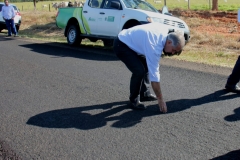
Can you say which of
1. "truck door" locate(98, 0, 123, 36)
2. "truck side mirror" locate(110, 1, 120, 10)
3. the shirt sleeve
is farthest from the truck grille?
the shirt sleeve

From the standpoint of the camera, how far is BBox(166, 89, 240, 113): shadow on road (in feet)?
18.5

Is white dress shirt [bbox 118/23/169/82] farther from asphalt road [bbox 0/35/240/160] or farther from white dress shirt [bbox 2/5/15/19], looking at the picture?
white dress shirt [bbox 2/5/15/19]

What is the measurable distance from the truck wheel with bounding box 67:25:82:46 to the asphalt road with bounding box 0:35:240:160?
4.68 m

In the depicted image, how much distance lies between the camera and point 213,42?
1407 centimetres

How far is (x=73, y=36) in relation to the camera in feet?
44.0

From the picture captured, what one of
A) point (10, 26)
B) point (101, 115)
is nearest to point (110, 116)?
point (101, 115)

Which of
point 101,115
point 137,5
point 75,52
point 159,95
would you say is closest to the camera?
point 159,95

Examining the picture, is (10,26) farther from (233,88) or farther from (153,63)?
(153,63)

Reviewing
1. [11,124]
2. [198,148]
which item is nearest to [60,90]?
[11,124]

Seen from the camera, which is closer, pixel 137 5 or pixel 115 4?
pixel 115 4

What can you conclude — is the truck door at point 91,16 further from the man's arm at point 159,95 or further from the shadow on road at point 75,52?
the man's arm at point 159,95

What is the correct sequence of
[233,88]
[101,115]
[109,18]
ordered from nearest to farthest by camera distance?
1. [101,115]
2. [233,88]
3. [109,18]

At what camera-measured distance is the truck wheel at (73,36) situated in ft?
43.5

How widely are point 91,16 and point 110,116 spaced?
26.0 feet
